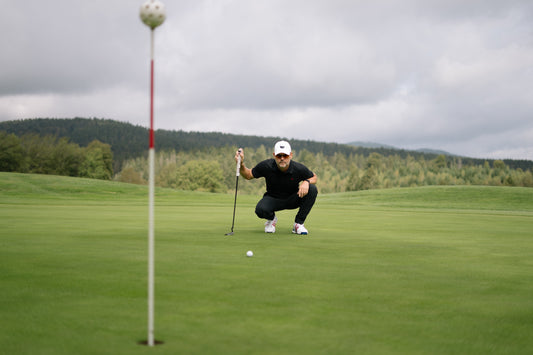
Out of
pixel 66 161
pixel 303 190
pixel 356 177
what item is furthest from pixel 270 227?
pixel 356 177

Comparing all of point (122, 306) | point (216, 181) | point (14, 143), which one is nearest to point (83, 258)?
point (122, 306)

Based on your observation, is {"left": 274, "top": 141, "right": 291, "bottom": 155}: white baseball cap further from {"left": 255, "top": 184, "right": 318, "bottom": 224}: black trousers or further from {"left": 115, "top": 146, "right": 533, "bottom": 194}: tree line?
{"left": 115, "top": 146, "right": 533, "bottom": 194}: tree line

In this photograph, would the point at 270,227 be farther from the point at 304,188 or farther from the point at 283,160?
the point at 283,160

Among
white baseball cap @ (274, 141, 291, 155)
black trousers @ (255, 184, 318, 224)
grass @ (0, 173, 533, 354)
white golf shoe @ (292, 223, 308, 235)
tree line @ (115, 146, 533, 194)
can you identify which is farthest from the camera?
tree line @ (115, 146, 533, 194)

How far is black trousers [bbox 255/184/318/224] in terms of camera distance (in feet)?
36.8

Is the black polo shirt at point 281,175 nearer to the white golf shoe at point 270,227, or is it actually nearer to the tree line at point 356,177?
Answer: the white golf shoe at point 270,227

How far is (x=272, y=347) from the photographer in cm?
312

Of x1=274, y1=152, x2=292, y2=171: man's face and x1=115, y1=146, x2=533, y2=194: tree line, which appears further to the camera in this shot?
x1=115, y1=146, x2=533, y2=194: tree line

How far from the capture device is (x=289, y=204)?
38.7ft

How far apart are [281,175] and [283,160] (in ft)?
2.34

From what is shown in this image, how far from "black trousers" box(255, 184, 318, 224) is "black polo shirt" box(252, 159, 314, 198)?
0.54ft

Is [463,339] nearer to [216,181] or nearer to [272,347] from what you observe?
[272,347]

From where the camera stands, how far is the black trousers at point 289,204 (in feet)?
36.8

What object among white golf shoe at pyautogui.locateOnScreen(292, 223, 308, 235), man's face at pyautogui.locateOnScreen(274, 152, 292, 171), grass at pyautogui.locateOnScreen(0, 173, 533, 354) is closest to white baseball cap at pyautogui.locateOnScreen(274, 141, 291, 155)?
man's face at pyautogui.locateOnScreen(274, 152, 292, 171)
